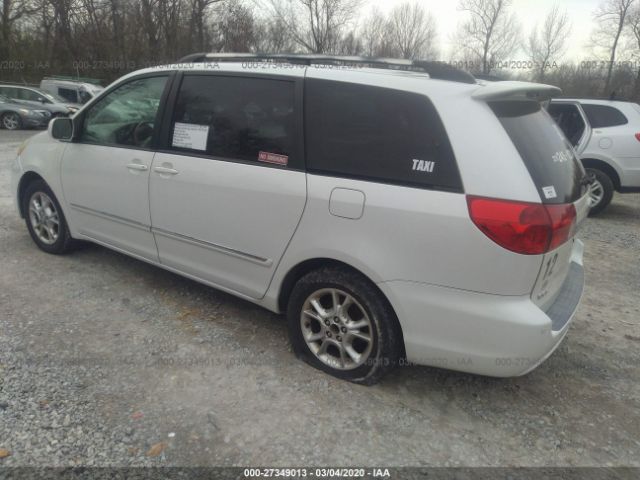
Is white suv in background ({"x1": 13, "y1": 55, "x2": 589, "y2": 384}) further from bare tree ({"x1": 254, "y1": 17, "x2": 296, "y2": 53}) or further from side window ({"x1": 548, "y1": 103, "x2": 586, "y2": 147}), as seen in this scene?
bare tree ({"x1": 254, "y1": 17, "x2": 296, "y2": 53})

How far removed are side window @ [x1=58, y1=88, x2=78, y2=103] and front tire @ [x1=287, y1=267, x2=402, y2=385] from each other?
19.9 meters

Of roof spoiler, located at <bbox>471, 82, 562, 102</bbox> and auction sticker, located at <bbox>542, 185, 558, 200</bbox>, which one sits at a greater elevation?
roof spoiler, located at <bbox>471, 82, 562, 102</bbox>

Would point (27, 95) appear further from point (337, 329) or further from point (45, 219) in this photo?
point (337, 329)

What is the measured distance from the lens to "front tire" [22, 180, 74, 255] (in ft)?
14.4

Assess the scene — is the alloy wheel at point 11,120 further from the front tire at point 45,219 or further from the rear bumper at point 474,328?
the rear bumper at point 474,328

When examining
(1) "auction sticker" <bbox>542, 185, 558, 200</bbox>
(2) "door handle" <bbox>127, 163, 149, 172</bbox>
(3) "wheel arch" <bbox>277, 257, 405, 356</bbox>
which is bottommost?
(3) "wheel arch" <bbox>277, 257, 405, 356</bbox>

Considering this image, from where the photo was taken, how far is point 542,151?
8.05 feet

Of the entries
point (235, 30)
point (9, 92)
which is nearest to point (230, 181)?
point (9, 92)

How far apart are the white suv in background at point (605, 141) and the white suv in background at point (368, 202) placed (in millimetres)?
4946

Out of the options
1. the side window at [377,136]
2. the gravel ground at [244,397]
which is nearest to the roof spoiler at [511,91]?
the side window at [377,136]

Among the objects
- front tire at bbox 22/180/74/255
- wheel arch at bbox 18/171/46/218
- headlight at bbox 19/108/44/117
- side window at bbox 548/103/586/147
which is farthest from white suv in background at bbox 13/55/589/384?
headlight at bbox 19/108/44/117

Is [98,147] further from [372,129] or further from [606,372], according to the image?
[606,372]

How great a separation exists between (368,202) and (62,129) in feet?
9.82

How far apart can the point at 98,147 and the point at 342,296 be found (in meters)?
2.48
